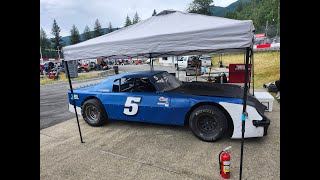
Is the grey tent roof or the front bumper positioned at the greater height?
the grey tent roof

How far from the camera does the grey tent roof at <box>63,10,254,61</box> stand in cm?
258

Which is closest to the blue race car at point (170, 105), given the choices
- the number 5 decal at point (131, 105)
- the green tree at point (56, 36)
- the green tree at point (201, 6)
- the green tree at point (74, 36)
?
the number 5 decal at point (131, 105)

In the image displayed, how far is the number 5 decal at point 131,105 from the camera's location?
424cm

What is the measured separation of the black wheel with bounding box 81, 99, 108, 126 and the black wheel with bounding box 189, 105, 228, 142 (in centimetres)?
209

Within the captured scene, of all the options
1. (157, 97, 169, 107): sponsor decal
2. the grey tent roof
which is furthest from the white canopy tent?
(157, 97, 169, 107): sponsor decal

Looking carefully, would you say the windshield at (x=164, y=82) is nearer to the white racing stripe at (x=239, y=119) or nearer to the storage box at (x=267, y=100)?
the white racing stripe at (x=239, y=119)

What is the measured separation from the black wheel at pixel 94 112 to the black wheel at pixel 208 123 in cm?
209

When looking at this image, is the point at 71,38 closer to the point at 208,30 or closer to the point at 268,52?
the point at 268,52

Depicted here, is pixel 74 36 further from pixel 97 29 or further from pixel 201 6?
pixel 201 6

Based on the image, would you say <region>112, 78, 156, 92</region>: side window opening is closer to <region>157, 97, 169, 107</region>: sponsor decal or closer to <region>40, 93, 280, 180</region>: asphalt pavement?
<region>157, 97, 169, 107</region>: sponsor decal

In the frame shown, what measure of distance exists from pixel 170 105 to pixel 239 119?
123 cm

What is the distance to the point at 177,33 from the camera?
119 inches

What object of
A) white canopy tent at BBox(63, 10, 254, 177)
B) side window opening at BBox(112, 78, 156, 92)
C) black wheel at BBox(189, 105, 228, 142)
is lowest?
black wheel at BBox(189, 105, 228, 142)
